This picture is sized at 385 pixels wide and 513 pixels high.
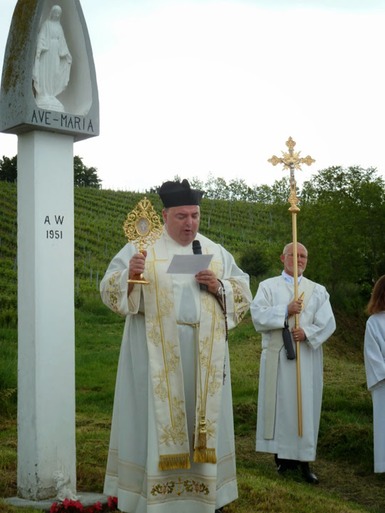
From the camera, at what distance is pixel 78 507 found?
6.00 m

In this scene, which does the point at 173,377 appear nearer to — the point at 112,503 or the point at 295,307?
the point at 112,503

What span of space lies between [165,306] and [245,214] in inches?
1672

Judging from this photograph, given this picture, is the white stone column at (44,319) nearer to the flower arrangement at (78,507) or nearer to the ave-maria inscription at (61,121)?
the ave-maria inscription at (61,121)

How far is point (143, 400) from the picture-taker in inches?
236

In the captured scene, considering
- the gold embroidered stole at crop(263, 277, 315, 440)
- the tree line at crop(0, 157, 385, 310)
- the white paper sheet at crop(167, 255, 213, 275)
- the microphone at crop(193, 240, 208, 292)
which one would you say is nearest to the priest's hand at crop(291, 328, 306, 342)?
the gold embroidered stole at crop(263, 277, 315, 440)

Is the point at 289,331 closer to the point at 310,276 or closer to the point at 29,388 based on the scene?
the point at 29,388

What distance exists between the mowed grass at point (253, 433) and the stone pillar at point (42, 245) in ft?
1.82

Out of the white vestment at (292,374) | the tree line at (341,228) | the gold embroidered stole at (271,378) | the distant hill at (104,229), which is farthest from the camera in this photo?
the distant hill at (104,229)

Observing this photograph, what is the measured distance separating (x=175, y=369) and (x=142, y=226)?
1083mm

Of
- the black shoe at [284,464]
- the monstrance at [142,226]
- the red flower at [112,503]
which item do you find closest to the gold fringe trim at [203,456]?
the red flower at [112,503]

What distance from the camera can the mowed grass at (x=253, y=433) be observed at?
22.5 ft

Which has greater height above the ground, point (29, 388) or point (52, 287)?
point (52, 287)

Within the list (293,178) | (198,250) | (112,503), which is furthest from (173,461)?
(293,178)

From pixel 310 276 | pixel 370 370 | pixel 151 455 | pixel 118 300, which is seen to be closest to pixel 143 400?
pixel 151 455
